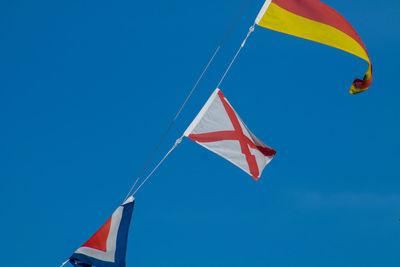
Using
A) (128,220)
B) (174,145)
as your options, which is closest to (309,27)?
(174,145)

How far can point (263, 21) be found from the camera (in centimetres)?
1656

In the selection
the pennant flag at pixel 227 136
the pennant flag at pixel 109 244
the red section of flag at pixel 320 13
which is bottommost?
the pennant flag at pixel 109 244

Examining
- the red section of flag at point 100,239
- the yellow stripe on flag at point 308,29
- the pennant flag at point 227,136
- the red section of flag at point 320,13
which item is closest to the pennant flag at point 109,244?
the red section of flag at point 100,239

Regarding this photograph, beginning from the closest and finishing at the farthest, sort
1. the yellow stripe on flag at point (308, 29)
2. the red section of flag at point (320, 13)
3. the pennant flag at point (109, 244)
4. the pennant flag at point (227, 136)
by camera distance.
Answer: the pennant flag at point (109, 244), the pennant flag at point (227, 136), the yellow stripe on flag at point (308, 29), the red section of flag at point (320, 13)

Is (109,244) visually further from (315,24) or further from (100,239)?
(315,24)

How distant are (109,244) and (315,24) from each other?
927 cm

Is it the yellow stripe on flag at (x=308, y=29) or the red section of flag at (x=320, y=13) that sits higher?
the red section of flag at (x=320, y=13)

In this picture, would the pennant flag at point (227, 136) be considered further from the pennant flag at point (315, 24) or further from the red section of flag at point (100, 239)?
the red section of flag at point (100, 239)

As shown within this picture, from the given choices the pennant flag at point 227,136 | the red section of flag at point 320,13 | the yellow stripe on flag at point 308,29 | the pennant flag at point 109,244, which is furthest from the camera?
the red section of flag at point 320,13

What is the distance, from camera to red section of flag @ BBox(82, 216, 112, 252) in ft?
45.4

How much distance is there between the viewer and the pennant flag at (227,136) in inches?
596

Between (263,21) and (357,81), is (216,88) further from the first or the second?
(357,81)

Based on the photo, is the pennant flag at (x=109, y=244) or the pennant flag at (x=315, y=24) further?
the pennant flag at (x=315, y=24)

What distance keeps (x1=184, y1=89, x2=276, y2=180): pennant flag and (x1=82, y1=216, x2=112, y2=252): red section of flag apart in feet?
10.5
